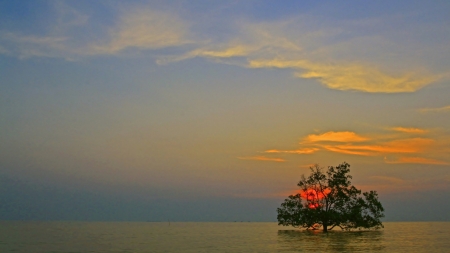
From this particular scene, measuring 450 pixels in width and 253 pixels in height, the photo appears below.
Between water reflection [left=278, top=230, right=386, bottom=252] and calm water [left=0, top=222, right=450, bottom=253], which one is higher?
water reflection [left=278, top=230, right=386, bottom=252]

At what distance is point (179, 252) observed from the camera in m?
58.9

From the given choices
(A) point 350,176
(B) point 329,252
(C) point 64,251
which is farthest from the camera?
(A) point 350,176

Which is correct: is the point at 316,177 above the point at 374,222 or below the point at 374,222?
above

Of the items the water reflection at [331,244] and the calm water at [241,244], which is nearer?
the water reflection at [331,244]

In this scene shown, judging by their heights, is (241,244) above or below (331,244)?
below

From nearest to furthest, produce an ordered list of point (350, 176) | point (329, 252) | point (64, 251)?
point (329, 252)
point (64, 251)
point (350, 176)

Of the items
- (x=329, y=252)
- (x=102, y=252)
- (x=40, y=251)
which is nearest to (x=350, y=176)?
(x=329, y=252)

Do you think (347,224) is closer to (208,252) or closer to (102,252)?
(208,252)

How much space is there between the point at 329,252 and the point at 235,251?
1236 centimetres

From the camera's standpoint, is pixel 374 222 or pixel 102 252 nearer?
pixel 102 252

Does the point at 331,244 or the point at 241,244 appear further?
the point at 241,244

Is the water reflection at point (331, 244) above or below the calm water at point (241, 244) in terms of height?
above

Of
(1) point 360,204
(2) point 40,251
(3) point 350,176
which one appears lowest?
(2) point 40,251

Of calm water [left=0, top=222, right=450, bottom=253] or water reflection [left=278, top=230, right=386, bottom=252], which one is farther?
calm water [left=0, top=222, right=450, bottom=253]
